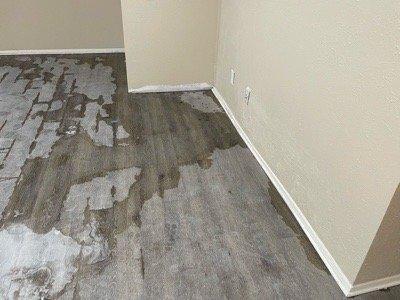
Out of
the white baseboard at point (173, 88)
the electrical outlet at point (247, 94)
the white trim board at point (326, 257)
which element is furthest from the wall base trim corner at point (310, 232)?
the white baseboard at point (173, 88)

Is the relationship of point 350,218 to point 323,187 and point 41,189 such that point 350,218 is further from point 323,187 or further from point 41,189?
point 41,189

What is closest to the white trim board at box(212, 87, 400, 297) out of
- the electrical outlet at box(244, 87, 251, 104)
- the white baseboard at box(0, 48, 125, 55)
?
the electrical outlet at box(244, 87, 251, 104)

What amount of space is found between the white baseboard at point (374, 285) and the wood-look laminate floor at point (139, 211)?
0.03m

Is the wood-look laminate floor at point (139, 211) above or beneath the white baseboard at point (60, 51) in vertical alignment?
beneath

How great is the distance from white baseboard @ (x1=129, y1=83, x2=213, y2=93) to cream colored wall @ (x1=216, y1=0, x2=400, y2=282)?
3.53 ft

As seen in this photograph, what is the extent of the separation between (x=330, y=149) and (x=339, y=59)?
39 cm

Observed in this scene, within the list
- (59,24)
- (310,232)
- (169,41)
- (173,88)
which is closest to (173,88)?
(173,88)

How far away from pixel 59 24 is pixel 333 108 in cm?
346

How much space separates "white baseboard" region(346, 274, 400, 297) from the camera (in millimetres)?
1447

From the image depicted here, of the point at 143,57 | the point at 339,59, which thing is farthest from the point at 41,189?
the point at 339,59

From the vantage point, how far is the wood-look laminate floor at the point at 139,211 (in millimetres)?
1492

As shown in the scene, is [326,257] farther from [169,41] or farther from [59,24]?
[59,24]

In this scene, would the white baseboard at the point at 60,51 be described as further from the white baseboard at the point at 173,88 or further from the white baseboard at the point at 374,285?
the white baseboard at the point at 374,285

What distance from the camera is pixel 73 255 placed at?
1596 mm
